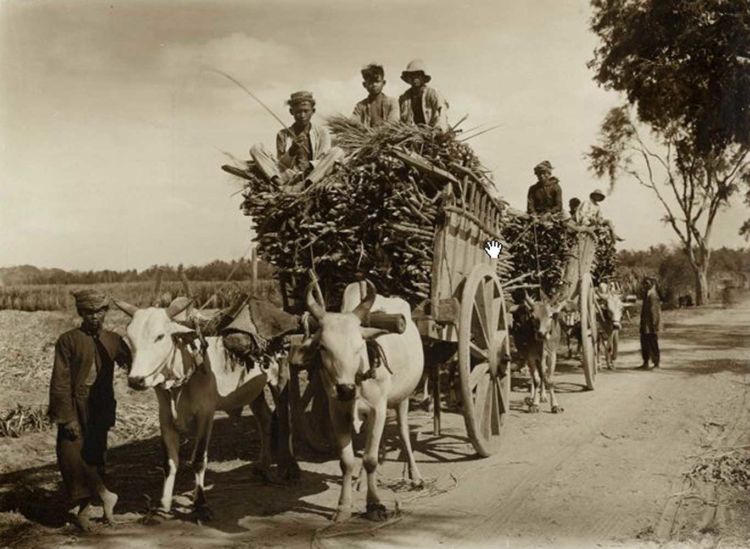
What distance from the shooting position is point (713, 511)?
4.71m

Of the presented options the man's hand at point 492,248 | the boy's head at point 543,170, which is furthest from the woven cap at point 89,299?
the boy's head at point 543,170

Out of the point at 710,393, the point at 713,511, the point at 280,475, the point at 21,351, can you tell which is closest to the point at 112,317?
the point at 21,351

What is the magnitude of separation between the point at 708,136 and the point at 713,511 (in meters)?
5.43

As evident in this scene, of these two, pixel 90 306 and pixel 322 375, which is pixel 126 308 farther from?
pixel 322 375

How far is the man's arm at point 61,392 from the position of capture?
472cm

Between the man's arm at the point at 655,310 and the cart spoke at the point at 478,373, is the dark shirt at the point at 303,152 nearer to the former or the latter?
the cart spoke at the point at 478,373

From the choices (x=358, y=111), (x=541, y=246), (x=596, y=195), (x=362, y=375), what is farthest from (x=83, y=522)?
(x=596, y=195)

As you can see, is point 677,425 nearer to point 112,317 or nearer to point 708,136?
point 708,136

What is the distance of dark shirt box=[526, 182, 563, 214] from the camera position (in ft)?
35.2

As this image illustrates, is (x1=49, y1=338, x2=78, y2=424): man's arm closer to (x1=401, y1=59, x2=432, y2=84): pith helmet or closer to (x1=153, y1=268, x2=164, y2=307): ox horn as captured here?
(x1=153, y1=268, x2=164, y2=307): ox horn

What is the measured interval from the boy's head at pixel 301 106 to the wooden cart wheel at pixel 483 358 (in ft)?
6.68

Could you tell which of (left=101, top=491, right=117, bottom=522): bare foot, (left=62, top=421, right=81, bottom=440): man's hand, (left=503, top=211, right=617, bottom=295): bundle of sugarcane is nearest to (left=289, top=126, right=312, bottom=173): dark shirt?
(left=62, top=421, right=81, bottom=440): man's hand

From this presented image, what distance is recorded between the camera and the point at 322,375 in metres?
4.56

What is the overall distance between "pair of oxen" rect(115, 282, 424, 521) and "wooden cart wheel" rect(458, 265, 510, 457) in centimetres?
45
